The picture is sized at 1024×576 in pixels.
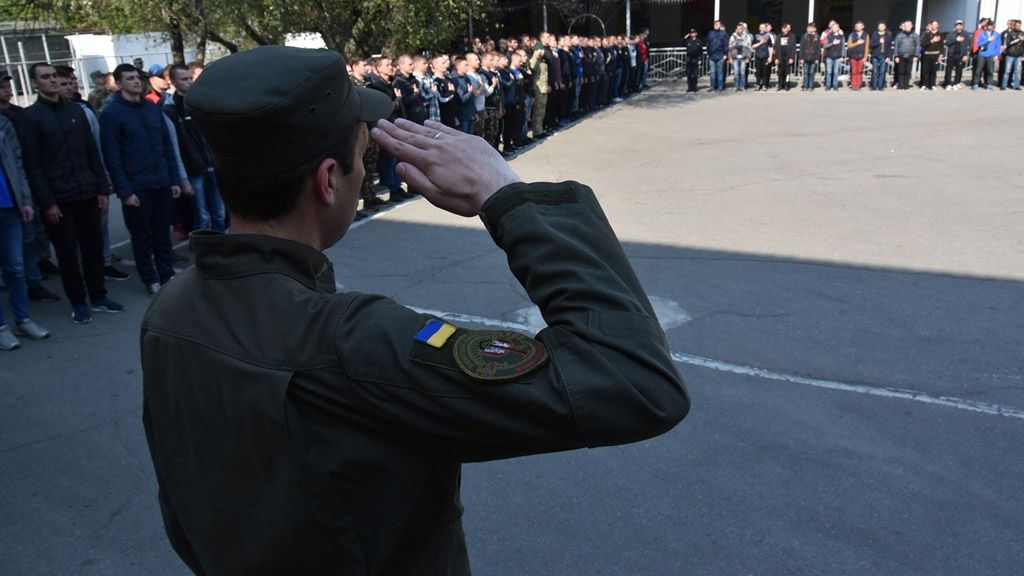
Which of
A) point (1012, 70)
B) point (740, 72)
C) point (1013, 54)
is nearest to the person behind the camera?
point (1013, 54)

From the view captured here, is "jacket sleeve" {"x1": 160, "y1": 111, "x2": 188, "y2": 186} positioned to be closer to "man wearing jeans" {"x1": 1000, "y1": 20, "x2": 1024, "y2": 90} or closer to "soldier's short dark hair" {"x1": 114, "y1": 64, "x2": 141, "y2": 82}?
"soldier's short dark hair" {"x1": 114, "y1": 64, "x2": 141, "y2": 82}

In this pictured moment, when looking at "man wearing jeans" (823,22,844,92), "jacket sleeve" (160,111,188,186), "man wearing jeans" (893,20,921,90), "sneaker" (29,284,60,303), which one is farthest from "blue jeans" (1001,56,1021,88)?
"sneaker" (29,284,60,303)

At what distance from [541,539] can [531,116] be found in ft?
46.7

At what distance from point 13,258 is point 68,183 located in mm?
722

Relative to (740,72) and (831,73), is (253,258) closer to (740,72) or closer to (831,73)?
(740,72)

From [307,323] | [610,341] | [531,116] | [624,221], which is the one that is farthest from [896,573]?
[531,116]

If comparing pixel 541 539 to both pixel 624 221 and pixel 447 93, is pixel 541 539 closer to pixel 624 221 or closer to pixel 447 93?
pixel 624 221

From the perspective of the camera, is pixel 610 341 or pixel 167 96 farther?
pixel 167 96

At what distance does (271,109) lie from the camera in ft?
4.27

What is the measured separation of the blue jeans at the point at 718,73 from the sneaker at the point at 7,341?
21.2m

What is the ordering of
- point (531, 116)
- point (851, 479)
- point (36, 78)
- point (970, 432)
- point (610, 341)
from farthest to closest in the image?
point (531, 116)
point (36, 78)
point (970, 432)
point (851, 479)
point (610, 341)

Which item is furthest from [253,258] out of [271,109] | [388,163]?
[388,163]

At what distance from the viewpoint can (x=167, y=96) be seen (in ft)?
28.7

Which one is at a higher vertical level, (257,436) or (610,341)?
(610,341)
